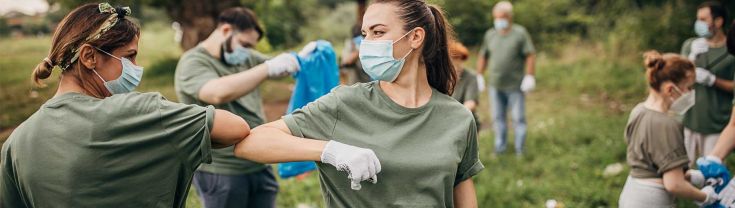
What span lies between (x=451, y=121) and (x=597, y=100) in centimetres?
977

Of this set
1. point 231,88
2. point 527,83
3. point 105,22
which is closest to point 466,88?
point 527,83

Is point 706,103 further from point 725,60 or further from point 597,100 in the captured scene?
point 597,100

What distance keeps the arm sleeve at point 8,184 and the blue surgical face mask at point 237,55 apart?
179 centimetres

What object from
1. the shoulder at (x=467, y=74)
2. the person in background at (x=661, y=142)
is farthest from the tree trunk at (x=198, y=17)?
the person in background at (x=661, y=142)

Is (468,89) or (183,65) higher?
(183,65)

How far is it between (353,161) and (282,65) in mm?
1671

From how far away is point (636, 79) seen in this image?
12.1m

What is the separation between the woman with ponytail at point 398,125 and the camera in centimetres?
224

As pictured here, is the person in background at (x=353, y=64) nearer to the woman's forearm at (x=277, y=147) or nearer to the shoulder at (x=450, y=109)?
the shoulder at (x=450, y=109)

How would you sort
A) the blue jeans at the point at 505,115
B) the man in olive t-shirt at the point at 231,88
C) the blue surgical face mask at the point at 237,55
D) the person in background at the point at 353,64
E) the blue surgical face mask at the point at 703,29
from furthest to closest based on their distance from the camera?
the blue jeans at the point at 505,115
the person in background at the point at 353,64
the blue surgical face mask at the point at 703,29
the blue surgical face mask at the point at 237,55
the man in olive t-shirt at the point at 231,88

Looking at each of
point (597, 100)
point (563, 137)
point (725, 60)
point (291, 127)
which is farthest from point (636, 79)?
point (291, 127)

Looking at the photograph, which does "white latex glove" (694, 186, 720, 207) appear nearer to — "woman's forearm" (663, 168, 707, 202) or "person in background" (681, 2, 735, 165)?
"woman's forearm" (663, 168, 707, 202)

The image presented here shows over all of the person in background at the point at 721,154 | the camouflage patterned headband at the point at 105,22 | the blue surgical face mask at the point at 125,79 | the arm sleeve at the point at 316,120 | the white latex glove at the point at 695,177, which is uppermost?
the camouflage patterned headband at the point at 105,22

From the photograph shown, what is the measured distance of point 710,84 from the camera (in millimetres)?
4980
